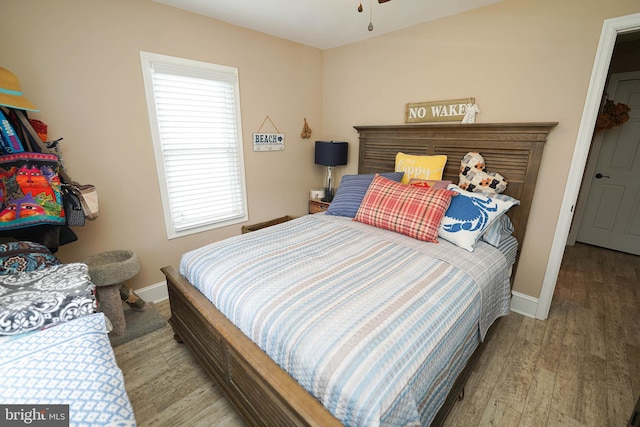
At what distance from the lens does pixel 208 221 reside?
8.90 ft

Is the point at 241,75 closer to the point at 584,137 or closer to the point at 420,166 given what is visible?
the point at 420,166

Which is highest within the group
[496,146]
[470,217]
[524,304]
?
[496,146]

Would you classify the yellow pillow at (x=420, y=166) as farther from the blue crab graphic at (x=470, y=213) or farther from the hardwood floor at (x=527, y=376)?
the hardwood floor at (x=527, y=376)

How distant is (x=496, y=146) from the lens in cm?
221

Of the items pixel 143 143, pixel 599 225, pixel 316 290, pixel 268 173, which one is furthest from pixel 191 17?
pixel 599 225

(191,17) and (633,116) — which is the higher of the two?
(191,17)

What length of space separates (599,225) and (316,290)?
4271 millimetres

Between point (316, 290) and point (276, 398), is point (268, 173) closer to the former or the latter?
point (316, 290)

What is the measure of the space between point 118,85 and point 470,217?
2694 millimetres

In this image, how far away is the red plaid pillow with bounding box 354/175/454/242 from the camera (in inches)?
74.7

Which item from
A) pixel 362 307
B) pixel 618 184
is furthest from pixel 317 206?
pixel 618 184

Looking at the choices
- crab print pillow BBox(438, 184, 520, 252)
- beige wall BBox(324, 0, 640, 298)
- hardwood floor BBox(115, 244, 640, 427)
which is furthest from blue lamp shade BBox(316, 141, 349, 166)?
hardwood floor BBox(115, 244, 640, 427)

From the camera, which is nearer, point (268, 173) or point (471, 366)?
point (471, 366)

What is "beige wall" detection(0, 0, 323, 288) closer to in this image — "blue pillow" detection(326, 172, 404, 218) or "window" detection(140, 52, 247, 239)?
"window" detection(140, 52, 247, 239)
